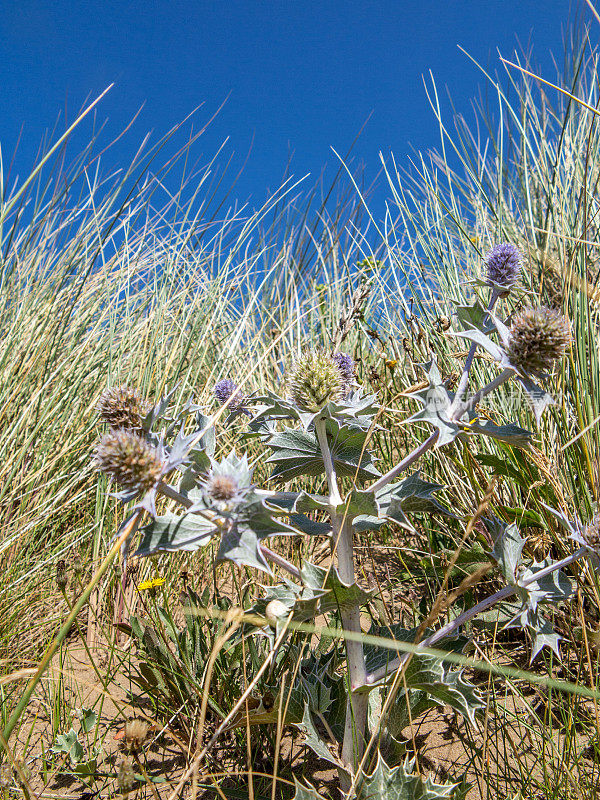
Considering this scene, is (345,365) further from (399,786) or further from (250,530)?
(399,786)

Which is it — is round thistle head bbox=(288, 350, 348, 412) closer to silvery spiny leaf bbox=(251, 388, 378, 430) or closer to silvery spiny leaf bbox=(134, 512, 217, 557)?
silvery spiny leaf bbox=(251, 388, 378, 430)

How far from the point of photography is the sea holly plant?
2.65 ft

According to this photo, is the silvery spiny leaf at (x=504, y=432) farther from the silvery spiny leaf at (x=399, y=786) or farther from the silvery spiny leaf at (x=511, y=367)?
the silvery spiny leaf at (x=399, y=786)

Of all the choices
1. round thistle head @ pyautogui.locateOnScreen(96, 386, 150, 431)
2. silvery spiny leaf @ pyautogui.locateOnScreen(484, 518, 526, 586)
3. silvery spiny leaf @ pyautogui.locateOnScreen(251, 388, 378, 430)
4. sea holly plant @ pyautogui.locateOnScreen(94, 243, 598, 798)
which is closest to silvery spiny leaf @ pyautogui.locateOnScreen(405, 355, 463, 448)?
sea holly plant @ pyautogui.locateOnScreen(94, 243, 598, 798)

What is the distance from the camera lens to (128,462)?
809 mm

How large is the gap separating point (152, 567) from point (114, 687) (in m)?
0.39

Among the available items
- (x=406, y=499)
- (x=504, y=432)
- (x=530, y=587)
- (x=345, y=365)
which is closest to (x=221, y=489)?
(x=406, y=499)

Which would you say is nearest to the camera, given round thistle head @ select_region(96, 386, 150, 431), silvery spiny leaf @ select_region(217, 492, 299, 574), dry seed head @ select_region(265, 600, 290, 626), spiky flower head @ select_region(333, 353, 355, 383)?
silvery spiny leaf @ select_region(217, 492, 299, 574)

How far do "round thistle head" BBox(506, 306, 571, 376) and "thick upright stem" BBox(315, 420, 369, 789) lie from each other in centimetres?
35

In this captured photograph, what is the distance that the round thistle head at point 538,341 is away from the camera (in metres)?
0.85

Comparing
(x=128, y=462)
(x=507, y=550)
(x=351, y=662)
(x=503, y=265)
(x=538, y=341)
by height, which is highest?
(x=503, y=265)

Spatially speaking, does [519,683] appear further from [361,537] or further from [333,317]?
[333,317]

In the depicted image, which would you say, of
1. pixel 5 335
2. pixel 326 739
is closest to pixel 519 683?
pixel 326 739

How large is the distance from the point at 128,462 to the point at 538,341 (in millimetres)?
678
